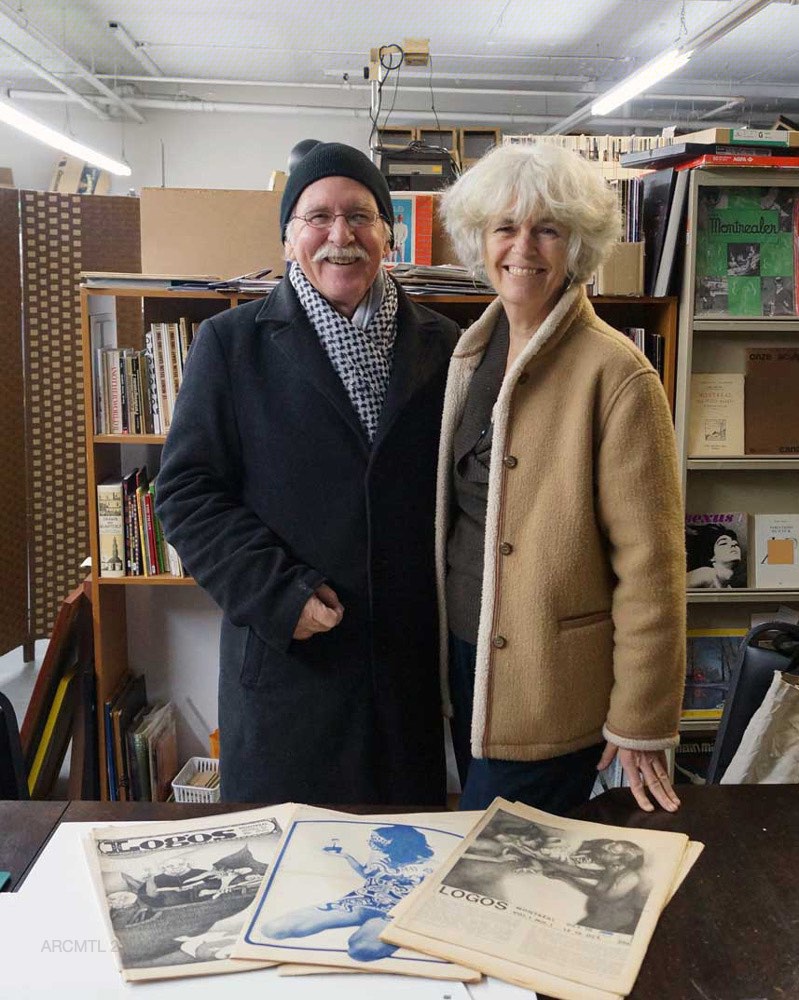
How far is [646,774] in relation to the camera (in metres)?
1.25

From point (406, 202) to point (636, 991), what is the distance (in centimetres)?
231

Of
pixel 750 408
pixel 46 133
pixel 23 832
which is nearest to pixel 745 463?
pixel 750 408

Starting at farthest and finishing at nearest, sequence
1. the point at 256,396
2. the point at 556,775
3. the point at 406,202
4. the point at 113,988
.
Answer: the point at 406,202
the point at 256,396
the point at 556,775
the point at 113,988

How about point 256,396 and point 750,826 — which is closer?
point 750,826

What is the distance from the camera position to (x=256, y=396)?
1.53 m

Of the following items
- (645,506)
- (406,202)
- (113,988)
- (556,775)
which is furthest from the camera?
(406,202)

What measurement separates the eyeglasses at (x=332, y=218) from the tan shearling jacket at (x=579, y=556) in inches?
16.2

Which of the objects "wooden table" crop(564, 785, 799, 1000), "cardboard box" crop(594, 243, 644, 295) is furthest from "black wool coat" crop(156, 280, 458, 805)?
"cardboard box" crop(594, 243, 644, 295)

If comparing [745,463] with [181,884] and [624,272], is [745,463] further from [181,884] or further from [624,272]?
[181,884]

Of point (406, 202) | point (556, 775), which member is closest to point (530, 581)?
point (556, 775)

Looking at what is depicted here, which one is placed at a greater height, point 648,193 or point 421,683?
point 648,193

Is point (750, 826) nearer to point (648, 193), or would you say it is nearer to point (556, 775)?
point (556, 775)

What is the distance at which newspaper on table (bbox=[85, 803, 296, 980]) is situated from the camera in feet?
2.81

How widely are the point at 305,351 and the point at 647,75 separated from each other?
5424 mm
